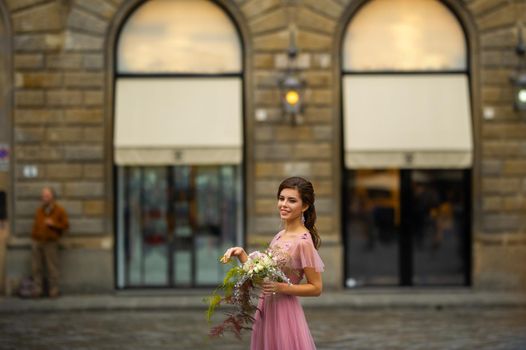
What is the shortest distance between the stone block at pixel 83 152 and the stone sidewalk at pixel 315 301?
2278mm

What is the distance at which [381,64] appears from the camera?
17719mm

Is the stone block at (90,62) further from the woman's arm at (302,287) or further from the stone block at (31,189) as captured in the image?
the woman's arm at (302,287)

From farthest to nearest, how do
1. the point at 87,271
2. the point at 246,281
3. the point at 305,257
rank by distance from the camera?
the point at 87,271 → the point at 305,257 → the point at 246,281

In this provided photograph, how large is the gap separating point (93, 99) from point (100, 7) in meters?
1.54

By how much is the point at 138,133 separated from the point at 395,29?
473 cm

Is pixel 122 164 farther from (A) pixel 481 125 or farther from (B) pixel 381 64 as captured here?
(A) pixel 481 125

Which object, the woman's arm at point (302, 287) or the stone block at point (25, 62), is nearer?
the woman's arm at point (302, 287)

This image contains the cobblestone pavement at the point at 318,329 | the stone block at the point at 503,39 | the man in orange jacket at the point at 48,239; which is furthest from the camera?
the stone block at the point at 503,39

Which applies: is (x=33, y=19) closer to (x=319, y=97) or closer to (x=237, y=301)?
(x=319, y=97)

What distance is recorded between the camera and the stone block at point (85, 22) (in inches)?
678

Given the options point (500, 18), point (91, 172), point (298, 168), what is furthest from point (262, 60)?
point (500, 18)

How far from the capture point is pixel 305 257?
667cm

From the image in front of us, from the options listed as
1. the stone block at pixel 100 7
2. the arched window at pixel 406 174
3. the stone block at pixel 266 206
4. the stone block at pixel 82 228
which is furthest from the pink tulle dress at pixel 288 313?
the stone block at pixel 100 7

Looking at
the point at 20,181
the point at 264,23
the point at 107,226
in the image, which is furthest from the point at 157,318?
the point at 264,23
